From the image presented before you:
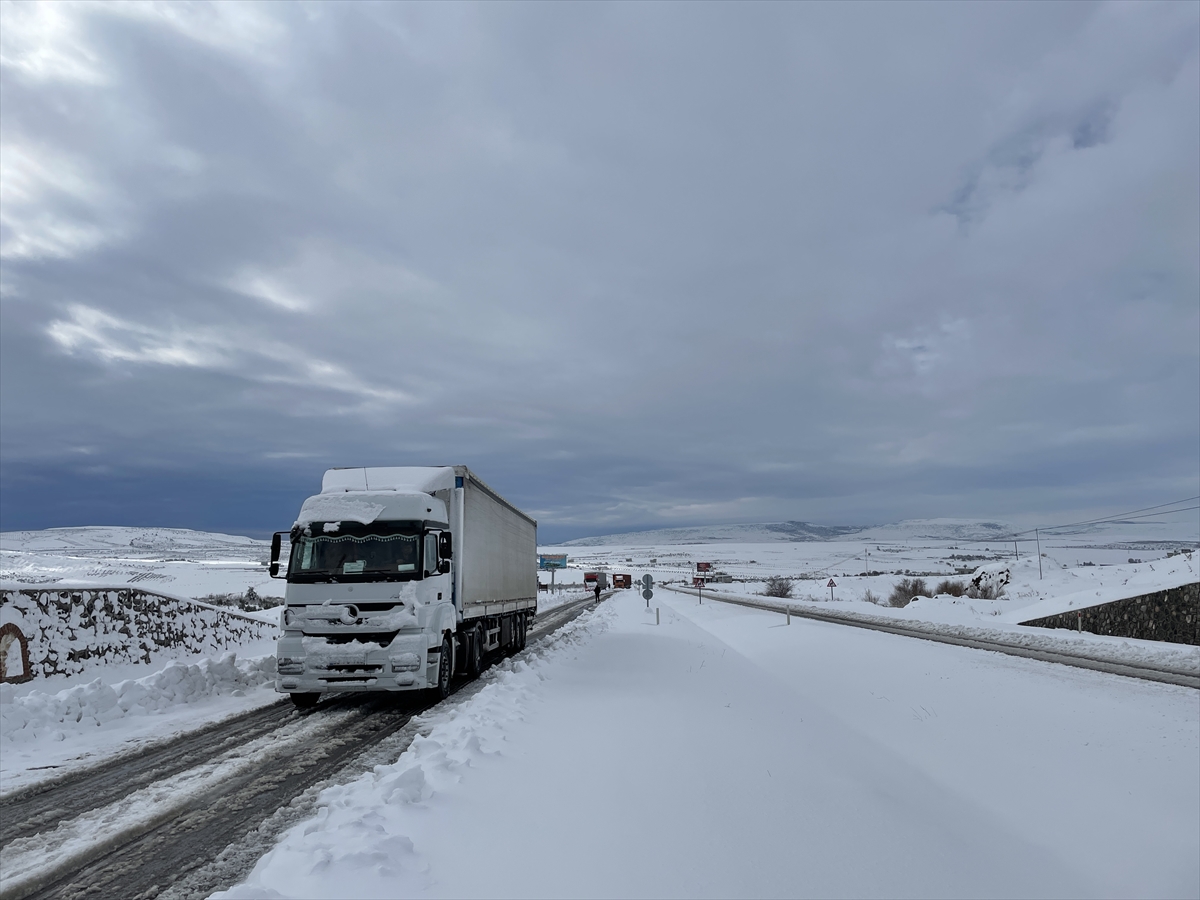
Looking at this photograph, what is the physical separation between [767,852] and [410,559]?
7751 millimetres

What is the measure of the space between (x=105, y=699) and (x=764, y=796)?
979cm

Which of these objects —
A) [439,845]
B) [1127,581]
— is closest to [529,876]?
[439,845]

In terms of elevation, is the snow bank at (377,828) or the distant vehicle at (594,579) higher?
the snow bank at (377,828)

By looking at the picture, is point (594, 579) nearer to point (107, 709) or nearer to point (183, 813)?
point (107, 709)

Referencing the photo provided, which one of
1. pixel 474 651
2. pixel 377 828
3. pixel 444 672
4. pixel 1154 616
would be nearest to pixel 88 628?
pixel 444 672

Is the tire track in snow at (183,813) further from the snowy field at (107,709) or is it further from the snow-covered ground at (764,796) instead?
the snow-covered ground at (764,796)

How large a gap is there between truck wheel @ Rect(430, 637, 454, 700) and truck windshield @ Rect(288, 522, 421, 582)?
1.85 metres

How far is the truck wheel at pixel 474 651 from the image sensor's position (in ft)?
45.7

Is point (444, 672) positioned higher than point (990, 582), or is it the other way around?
point (444, 672)

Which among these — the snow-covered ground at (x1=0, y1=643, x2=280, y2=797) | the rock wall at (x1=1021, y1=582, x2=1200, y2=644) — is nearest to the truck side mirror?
the snow-covered ground at (x1=0, y1=643, x2=280, y2=797)

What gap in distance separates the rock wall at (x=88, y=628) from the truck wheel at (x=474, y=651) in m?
6.40

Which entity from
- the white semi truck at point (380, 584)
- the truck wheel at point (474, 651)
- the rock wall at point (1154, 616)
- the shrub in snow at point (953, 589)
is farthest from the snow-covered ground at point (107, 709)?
the shrub in snow at point (953, 589)

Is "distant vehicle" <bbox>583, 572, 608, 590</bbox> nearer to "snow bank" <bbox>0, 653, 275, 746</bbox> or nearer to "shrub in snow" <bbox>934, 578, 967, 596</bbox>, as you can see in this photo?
"shrub in snow" <bbox>934, 578, 967, 596</bbox>

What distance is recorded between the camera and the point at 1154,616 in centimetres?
2388
